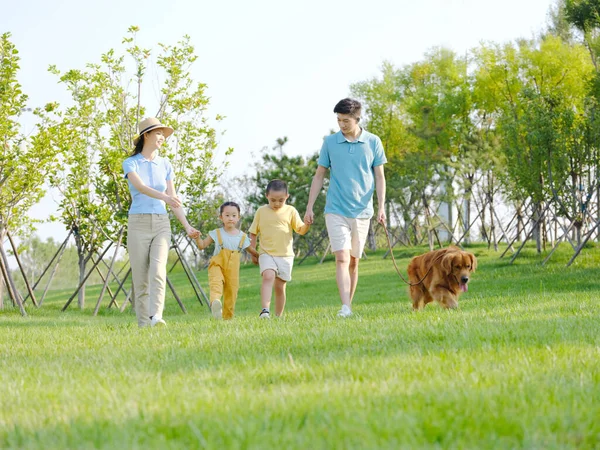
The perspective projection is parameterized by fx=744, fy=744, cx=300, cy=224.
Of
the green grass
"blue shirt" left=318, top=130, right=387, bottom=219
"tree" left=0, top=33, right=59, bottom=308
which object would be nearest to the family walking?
"blue shirt" left=318, top=130, right=387, bottom=219

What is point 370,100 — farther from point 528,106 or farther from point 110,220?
point 110,220

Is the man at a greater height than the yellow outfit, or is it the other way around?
the man

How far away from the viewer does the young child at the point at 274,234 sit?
8.69 metres

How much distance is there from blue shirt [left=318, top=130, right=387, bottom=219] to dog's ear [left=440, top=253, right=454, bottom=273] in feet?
3.35

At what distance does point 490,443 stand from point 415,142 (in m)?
34.9

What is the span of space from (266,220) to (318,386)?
17.3 ft

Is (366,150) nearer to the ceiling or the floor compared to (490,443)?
nearer to the ceiling

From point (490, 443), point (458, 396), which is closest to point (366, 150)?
point (458, 396)

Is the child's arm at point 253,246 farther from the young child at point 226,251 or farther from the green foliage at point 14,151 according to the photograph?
the green foliage at point 14,151

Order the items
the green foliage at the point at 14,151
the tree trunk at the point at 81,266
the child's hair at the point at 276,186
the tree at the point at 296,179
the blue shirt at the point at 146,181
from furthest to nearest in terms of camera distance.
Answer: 1. the tree at the point at 296,179
2. the tree trunk at the point at 81,266
3. the green foliage at the point at 14,151
4. the child's hair at the point at 276,186
5. the blue shirt at the point at 146,181

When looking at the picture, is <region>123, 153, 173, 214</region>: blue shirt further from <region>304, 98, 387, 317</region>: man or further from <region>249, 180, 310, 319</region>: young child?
<region>304, 98, 387, 317</region>: man

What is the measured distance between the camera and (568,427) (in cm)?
272

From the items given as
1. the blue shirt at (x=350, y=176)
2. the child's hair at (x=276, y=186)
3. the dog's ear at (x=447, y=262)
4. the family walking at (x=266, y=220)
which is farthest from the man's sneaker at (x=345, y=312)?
the child's hair at (x=276, y=186)

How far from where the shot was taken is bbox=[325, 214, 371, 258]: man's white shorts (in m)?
8.16
